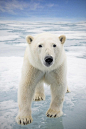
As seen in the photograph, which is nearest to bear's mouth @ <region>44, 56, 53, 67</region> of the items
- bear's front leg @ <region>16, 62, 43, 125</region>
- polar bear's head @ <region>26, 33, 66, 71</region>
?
polar bear's head @ <region>26, 33, 66, 71</region>

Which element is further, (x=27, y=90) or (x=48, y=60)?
(x=27, y=90)

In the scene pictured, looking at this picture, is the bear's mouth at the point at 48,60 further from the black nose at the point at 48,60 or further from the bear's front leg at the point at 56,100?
the bear's front leg at the point at 56,100

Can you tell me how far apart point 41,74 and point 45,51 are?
48cm

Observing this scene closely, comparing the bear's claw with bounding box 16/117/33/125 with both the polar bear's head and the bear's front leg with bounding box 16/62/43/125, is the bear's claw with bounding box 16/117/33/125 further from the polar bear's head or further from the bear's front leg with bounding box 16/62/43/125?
the polar bear's head

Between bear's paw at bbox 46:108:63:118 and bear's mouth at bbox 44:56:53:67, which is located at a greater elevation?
bear's mouth at bbox 44:56:53:67

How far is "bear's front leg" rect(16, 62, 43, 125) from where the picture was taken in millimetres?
2330

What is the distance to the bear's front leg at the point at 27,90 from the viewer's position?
2.33 metres

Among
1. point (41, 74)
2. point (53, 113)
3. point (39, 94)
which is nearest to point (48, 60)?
point (41, 74)

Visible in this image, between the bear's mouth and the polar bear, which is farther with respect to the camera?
the polar bear

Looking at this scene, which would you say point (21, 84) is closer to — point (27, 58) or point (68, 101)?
point (27, 58)

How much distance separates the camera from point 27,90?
7.66 ft

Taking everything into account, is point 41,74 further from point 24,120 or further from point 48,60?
point 24,120

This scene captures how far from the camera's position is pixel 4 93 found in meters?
3.22

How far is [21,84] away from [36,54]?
0.50m
